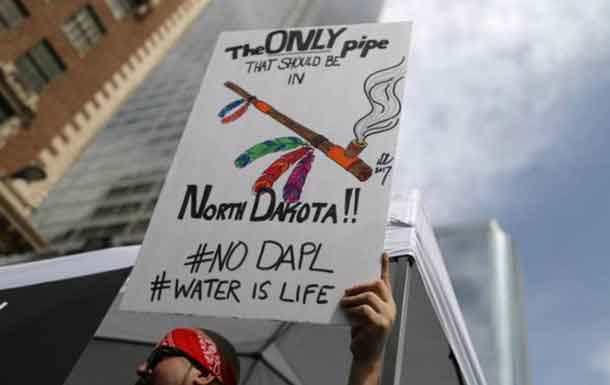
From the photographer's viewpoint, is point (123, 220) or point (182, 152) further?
point (123, 220)

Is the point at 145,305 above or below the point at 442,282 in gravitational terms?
below

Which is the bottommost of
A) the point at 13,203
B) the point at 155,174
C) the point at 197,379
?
the point at 197,379

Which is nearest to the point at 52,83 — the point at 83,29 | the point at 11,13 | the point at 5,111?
the point at 5,111

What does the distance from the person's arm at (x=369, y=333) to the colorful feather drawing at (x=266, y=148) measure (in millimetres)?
1242

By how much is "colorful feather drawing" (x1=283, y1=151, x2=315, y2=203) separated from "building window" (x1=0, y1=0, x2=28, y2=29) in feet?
83.4

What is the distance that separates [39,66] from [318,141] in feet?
89.5

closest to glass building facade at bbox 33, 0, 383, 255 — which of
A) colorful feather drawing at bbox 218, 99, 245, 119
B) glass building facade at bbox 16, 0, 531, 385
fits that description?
glass building facade at bbox 16, 0, 531, 385

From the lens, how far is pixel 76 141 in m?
30.3

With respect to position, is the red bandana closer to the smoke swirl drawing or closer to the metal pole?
the smoke swirl drawing

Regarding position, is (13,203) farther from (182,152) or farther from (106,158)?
(106,158)

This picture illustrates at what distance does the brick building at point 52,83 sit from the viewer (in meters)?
23.8

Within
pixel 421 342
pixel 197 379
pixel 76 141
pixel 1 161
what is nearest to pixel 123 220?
pixel 76 141

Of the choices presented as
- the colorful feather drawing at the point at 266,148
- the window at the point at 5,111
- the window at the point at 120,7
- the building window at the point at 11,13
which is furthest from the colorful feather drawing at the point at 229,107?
the window at the point at 120,7

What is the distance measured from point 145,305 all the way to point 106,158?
155 feet
